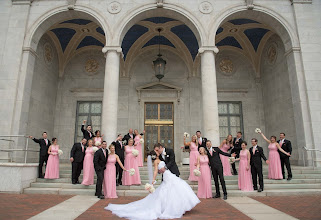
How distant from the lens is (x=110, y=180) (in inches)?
283

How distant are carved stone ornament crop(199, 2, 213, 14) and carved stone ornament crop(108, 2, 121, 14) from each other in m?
4.13

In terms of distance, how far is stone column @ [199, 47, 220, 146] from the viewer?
10.3 metres

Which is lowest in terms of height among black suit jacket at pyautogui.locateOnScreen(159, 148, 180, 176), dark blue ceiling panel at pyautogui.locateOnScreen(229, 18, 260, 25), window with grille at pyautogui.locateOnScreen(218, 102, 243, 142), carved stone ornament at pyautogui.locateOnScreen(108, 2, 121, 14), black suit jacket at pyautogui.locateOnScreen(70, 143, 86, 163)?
black suit jacket at pyautogui.locateOnScreen(159, 148, 180, 176)

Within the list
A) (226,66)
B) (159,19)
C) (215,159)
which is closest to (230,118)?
(226,66)

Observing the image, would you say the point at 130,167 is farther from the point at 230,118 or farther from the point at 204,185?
the point at 230,118

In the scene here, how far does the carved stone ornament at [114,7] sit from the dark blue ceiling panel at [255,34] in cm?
803

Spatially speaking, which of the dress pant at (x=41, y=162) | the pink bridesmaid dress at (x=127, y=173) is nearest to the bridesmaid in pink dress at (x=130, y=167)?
the pink bridesmaid dress at (x=127, y=173)

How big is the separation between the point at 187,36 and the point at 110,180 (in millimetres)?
10909

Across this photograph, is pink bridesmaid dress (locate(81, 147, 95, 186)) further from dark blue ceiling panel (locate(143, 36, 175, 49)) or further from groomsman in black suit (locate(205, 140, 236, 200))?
dark blue ceiling panel (locate(143, 36, 175, 49))

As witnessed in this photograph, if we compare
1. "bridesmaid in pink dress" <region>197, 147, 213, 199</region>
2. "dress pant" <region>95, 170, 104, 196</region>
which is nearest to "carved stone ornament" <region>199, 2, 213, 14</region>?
"bridesmaid in pink dress" <region>197, 147, 213, 199</region>

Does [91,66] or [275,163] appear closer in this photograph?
[275,163]

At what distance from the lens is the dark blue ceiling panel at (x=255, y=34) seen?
14367 millimetres

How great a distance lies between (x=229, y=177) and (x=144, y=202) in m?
4.56

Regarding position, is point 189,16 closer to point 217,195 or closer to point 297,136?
point 297,136
